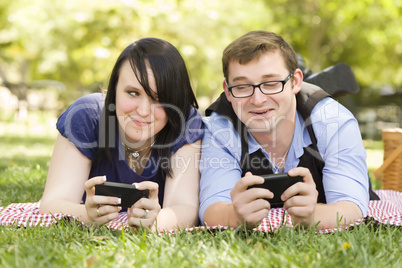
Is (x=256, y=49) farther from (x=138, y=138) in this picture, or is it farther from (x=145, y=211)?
(x=145, y=211)

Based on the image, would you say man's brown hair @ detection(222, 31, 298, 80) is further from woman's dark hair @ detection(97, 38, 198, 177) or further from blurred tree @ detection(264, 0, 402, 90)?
blurred tree @ detection(264, 0, 402, 90)

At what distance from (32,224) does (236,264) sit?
1.30m

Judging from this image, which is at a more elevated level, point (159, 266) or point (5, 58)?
point (5, 58)

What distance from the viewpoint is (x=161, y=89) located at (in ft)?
9.31

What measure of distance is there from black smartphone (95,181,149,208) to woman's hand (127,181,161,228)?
0.03 m

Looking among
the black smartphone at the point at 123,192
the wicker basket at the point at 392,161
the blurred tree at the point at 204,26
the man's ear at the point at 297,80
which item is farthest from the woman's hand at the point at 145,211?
the blurred tree at the point at 204,26

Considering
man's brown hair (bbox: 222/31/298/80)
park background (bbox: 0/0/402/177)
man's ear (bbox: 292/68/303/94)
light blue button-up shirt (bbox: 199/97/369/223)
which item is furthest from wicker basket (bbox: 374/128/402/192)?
park background (bbox: 0/0/402/177)

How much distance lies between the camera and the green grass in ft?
6.65

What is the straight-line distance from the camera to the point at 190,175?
9.82 feet

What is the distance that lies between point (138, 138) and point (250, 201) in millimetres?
906

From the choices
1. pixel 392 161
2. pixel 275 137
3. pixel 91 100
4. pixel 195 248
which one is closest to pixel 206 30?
pixel 392 161

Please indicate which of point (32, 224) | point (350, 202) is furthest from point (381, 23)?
point (32, 224)

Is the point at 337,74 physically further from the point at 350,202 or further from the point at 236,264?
the point at 236,264

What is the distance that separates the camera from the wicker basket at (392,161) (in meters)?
4.17
